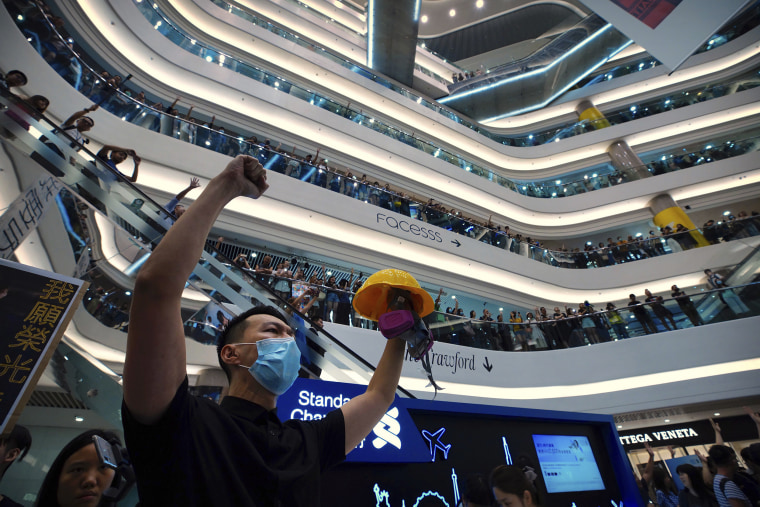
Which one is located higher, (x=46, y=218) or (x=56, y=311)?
(x=46, y=218)

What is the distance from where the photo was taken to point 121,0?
33.0ft

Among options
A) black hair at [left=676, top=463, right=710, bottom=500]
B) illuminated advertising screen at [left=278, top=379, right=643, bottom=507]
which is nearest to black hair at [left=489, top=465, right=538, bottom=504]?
illuminated advertising screen at [left=278, top=379, right=643, bottom=507]

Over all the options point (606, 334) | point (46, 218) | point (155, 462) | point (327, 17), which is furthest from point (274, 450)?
point (327, 17)

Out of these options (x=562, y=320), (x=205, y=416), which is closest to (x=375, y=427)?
(x=205, y=416)

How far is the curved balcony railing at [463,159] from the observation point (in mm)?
12508

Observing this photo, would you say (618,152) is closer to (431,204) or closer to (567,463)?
(431,204)

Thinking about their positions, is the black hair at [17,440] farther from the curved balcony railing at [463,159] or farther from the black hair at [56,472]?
the curved balcony railing at [463,159]

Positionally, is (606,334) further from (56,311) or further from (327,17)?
(327,17)

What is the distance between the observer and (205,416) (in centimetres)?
88

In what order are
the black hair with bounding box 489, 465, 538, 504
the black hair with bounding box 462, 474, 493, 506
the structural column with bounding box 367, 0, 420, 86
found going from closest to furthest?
the black hair with bounding box 489, 465, 538, 504 → the black hair with bounding box 462, 474, 493, 506 → the structural column with bounding box 367, 0, 420, 86

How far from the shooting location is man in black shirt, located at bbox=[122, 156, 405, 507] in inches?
29.1

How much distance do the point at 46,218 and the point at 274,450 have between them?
250cm

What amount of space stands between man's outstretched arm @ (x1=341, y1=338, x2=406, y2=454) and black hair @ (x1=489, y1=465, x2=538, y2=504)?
1064mm

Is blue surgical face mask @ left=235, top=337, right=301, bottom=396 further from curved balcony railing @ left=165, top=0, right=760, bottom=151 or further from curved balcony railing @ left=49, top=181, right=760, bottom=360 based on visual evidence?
curved balcony railing @ left=165, top=0, right=760, bottom=151
